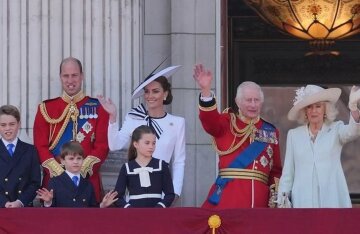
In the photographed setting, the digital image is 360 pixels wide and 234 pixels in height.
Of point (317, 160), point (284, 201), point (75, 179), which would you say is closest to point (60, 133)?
point (75, 179)

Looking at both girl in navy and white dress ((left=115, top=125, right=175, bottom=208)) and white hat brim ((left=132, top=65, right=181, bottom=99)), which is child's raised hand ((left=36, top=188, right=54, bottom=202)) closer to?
girl in navy and white dress ((left=115, top=125, right=175, bottom=208))

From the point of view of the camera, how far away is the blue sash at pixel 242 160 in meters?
12.5

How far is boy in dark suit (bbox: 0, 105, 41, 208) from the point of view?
12.4 meters

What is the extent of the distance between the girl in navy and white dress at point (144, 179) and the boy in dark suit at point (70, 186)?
180 mm

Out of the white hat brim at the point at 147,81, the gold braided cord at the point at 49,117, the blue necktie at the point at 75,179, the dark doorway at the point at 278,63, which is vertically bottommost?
the blue necktie at the point at 75,179

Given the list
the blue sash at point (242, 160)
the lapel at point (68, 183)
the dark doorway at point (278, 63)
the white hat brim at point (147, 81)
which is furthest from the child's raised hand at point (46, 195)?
the dark doorway at point (278, 63)

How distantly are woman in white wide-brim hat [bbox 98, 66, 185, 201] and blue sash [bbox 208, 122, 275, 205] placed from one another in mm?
323

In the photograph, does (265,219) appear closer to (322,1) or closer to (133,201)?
(133,201)

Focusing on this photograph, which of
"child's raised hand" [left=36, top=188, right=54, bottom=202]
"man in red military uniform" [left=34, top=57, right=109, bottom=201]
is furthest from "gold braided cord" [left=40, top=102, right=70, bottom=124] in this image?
"child's raised hand" [left=36, top=188, right=54, bottom=202]

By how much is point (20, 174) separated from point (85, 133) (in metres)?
0.72

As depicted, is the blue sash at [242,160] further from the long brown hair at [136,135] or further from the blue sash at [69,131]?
the blue sash at [69,131]

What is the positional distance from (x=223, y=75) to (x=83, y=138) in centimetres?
274

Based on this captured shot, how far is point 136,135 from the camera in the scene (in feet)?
40.2

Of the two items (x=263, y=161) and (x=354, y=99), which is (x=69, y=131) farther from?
(x=354, y=99)
